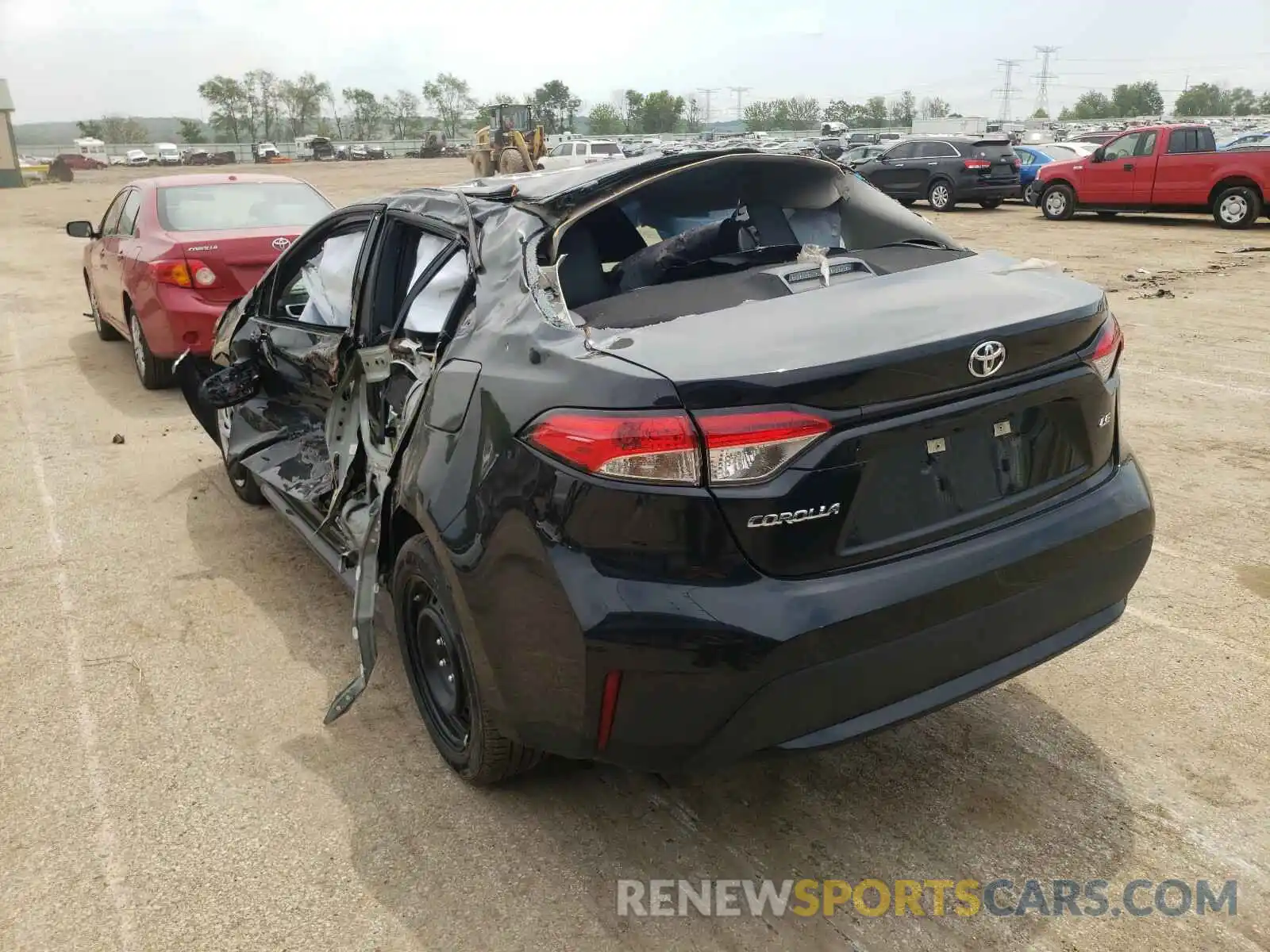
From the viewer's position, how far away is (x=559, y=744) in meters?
2.39

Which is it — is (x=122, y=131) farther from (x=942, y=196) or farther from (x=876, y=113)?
(x=942, y=196)

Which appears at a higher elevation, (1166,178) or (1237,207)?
(1166,178)

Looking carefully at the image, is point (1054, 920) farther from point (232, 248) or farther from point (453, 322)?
point (232, 248)

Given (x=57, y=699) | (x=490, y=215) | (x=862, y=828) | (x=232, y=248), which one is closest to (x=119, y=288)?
(x=232, y=248)

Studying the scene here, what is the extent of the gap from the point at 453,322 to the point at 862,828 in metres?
1.80

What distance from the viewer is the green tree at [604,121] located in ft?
439

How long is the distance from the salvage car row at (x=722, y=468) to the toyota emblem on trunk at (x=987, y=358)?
1 centimetres

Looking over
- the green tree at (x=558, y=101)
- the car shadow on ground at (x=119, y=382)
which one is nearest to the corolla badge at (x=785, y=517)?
the car shadow on ground at (x=119, y=382)

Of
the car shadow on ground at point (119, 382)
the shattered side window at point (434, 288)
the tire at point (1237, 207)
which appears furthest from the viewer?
the tire at point (1237, 207)

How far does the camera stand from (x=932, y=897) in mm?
2432

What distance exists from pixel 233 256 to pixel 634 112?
447 ft

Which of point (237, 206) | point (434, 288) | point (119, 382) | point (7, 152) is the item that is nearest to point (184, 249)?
point (237, 206)

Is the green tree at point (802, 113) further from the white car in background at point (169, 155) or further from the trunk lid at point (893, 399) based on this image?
the trunk lid at point (893, 399)

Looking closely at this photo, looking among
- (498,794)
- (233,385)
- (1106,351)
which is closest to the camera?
(1106,351)
